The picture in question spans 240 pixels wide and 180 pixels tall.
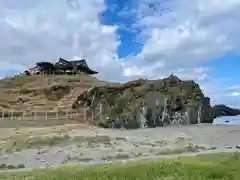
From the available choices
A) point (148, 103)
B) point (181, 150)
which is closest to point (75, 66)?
point (148, 103)

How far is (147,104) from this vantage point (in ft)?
271

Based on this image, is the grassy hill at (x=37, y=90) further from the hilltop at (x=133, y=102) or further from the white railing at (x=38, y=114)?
the white railing at (x=38, y=114)

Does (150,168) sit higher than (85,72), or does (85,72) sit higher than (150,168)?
(85,72)

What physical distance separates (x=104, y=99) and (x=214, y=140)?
35.0 m

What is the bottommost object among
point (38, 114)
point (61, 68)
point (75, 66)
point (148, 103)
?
point (38, 114)

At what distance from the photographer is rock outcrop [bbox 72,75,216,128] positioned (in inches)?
3125

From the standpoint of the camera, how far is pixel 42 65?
15475 centimetres

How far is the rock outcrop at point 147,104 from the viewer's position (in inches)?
3125

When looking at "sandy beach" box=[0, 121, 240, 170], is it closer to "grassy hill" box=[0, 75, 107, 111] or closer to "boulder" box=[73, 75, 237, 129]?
"boulder" box=[73, 75, 237, 129]

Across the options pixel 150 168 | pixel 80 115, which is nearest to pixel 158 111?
pixel 80 115

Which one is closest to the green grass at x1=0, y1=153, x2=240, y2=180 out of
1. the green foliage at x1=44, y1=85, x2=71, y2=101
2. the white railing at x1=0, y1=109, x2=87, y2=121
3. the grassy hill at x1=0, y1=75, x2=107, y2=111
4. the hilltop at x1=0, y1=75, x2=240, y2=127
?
the hilltop at x1=0, y1=75, x2=240, y2=127

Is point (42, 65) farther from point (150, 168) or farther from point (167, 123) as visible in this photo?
point (150, 168)

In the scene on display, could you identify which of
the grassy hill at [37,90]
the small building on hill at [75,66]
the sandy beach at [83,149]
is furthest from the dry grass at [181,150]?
the small building on hill at [75,66]

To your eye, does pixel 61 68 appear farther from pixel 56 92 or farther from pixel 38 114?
pixel 38 114
